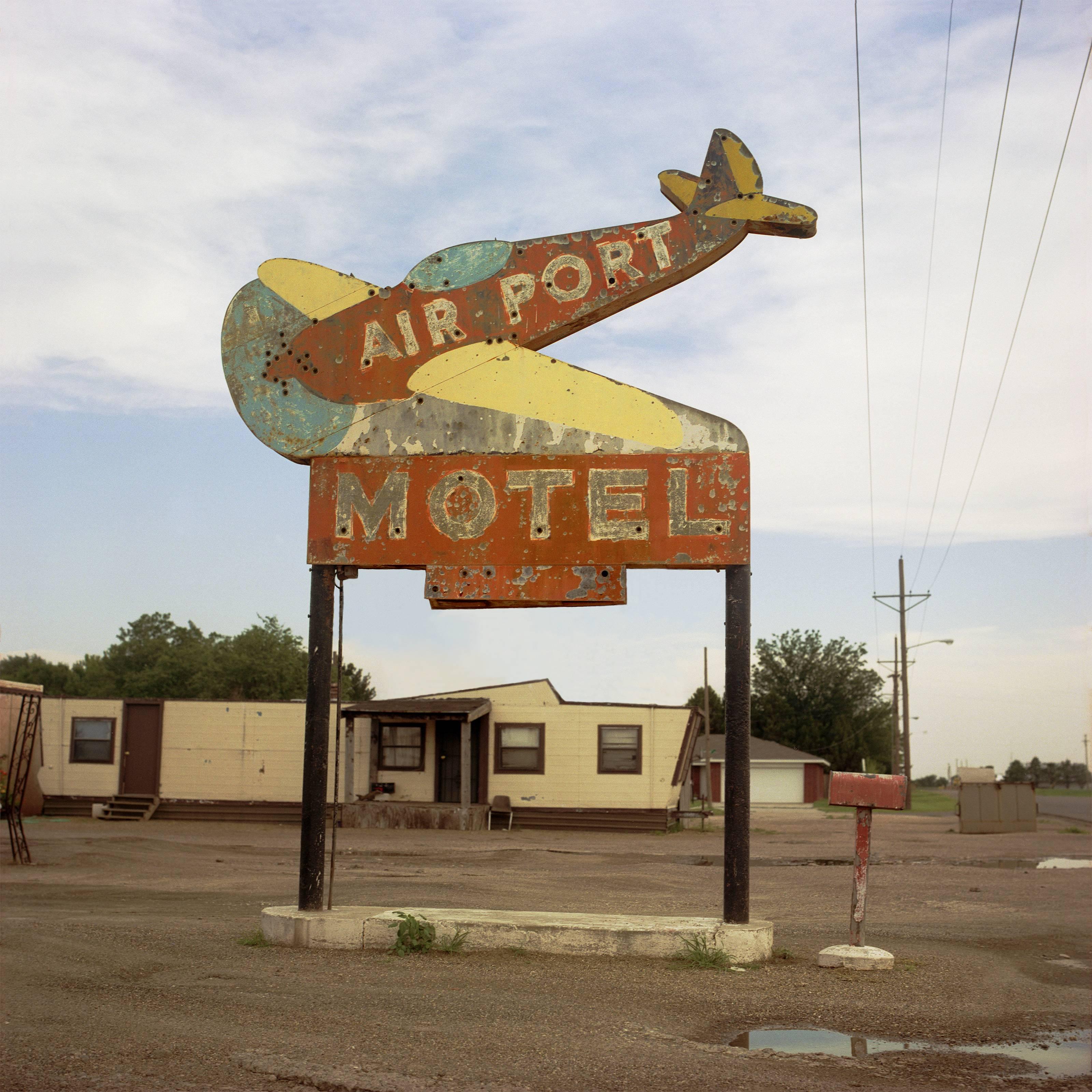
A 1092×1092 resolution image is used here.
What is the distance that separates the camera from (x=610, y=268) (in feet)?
31.7

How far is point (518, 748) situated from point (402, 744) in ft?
9.42

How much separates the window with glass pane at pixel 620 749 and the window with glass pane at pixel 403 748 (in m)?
4.33

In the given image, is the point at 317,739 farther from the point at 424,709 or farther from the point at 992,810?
the point at 992,810

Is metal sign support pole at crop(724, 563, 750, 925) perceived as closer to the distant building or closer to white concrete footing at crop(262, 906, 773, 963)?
white concrete footing at crop(262, 906, 773, 963)

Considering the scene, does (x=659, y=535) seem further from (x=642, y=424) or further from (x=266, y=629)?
(x=266, y=629)

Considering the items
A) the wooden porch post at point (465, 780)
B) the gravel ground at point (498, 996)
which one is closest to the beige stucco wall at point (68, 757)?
the wooden porch post at point (465, 780)

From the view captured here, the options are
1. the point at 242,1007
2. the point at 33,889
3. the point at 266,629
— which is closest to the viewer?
the point at 242,1007

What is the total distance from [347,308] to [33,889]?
7670 millimetres

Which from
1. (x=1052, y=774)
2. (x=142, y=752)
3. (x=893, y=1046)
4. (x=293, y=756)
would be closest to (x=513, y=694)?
(x=293, y=756)

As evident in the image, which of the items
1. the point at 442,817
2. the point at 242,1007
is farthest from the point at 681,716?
the point at 242,1007

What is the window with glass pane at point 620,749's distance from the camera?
26.5 m

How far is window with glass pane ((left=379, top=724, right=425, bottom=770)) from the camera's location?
89.5ft

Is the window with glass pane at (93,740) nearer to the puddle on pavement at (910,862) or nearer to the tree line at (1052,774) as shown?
the puddle on pavement at (910,862)

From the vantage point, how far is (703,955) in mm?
8273
